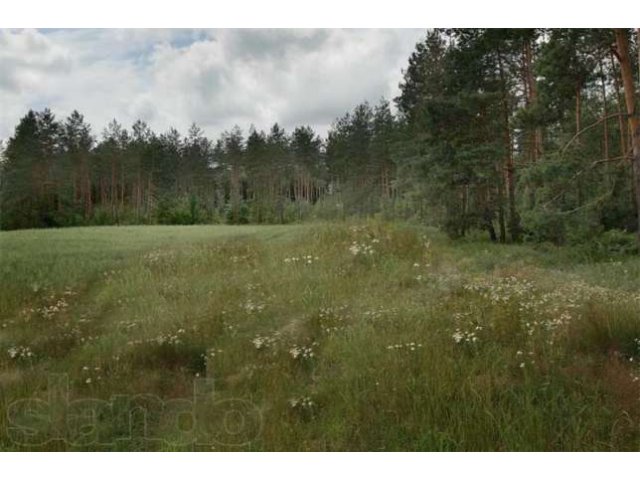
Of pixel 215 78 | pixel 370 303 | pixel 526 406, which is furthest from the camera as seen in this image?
pixel 215 78

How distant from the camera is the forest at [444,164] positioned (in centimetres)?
419

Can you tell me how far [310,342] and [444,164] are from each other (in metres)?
1.94

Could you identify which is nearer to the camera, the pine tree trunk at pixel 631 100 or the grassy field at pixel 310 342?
the grassy field at pixel 310 342

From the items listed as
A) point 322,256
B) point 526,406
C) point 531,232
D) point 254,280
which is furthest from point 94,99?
point 526,406

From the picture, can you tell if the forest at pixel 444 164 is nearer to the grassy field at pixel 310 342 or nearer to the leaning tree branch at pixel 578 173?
the leaning tree branch at pixel 578 173

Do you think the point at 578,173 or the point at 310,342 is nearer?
the point at 310,342

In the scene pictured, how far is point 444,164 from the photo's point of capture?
169 inches

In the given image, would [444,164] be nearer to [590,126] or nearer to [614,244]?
[590,126]

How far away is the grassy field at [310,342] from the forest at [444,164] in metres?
0.21

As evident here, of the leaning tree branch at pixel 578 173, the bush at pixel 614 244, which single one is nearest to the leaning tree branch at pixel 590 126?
the leaning tree branch at pixel 578 173

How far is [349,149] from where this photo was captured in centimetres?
439

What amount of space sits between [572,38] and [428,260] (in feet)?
7.53

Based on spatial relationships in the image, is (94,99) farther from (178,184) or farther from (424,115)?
(424,115)

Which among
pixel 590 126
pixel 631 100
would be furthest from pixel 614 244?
pixel 631 100
